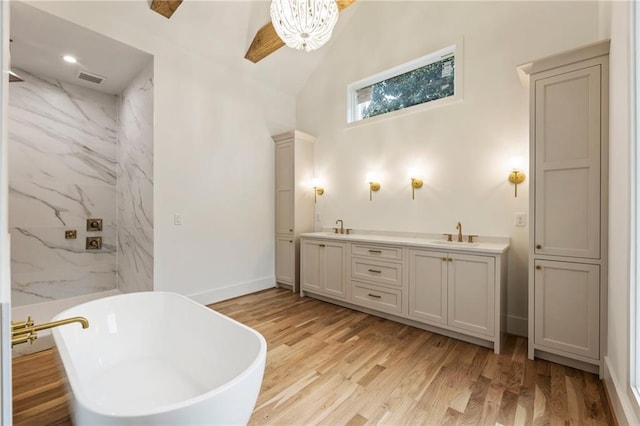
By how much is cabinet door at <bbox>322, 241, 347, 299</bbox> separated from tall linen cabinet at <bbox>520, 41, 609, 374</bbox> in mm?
1806

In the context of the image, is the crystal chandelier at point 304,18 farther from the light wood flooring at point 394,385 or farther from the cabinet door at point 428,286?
the light wood flooring at point 394,385

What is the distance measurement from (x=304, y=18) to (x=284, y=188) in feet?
8.04

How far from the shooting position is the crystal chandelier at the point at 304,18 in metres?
2.00

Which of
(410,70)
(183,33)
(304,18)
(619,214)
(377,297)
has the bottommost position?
(377,297)

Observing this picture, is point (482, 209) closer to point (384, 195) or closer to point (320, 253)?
point (384, 195)

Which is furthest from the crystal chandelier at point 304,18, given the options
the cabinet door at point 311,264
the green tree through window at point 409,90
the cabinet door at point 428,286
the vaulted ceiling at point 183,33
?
the cabinet door at point 311,264

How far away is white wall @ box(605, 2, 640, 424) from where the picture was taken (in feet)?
4.83

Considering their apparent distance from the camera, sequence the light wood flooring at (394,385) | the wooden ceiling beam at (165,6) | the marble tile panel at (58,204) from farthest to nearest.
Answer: the marble tile panel at (58,204) < the wooden ceiling beam at (165,6) < the light wood flooring at (394,385)

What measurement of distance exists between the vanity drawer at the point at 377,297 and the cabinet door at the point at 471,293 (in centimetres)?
53

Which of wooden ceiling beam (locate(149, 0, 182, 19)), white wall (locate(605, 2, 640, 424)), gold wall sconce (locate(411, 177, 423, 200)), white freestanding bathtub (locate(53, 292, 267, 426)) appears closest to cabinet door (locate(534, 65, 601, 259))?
white wall (locate(605, 2, 640, 424))

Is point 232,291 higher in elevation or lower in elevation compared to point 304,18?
lower

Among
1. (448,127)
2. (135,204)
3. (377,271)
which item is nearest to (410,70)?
(448,127)

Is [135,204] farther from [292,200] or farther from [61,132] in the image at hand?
[292,200]

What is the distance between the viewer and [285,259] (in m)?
4.16
